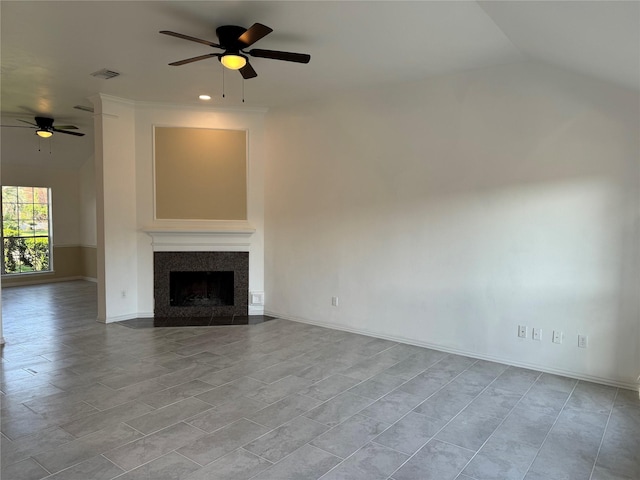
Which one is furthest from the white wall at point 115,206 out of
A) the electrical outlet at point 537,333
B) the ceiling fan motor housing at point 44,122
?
the electrical outlet at point 537,333

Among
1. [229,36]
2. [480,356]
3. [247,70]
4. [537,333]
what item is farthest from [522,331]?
[229,36]

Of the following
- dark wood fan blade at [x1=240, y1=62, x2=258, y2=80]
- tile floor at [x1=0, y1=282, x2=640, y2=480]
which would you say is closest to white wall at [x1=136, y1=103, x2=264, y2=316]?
tile floor at [x1=0, y1=282, x2=640, y2=480]

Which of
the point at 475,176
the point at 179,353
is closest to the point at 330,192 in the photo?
the point at 475,176

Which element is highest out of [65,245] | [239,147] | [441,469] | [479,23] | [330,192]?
[479,23]

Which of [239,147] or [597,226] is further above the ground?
[239,147]

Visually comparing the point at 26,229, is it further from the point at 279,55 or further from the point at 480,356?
the point at 480,356

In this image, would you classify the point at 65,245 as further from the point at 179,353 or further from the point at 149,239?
the point at 179,353

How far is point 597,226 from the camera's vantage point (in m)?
3.68

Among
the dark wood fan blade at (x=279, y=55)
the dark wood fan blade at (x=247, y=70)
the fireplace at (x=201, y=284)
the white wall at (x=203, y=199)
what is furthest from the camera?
the fireplace at (x=201, y=284)

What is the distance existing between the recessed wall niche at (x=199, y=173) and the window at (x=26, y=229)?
4.49 metres

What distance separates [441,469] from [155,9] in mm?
3634

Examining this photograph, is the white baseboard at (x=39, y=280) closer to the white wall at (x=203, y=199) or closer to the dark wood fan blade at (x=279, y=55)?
the white wall at (x=203, y=199)

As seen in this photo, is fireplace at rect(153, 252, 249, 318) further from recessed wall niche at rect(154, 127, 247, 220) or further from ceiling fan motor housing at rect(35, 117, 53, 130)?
ceiling fan motor housing at rect(35, 117, 53, 130)

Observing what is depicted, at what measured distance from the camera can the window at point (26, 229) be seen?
8.34 meters
